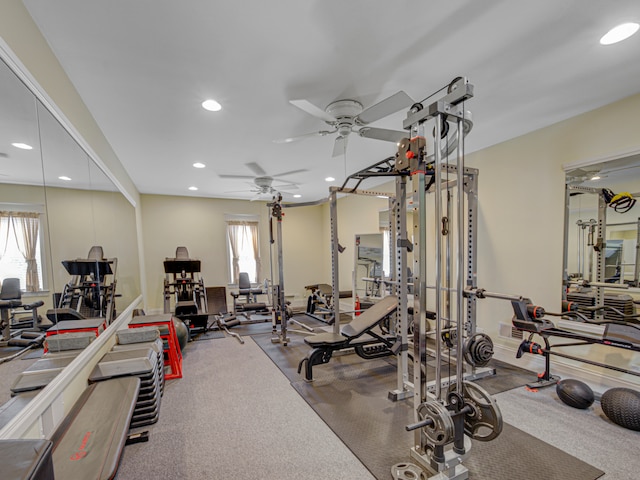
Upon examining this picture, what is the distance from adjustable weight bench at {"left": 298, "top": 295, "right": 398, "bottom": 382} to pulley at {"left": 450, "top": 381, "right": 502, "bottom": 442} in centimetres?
128

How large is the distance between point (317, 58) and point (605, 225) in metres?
3.12

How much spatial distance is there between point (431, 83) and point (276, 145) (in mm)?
1900

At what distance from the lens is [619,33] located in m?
1.67

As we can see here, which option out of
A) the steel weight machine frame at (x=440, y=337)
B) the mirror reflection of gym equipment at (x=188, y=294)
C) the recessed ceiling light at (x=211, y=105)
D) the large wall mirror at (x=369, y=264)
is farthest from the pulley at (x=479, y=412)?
the mirror reflection of gym equipment at (x=188, y=294)

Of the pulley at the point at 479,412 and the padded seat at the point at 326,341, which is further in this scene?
the padded seat at the point at 326,341

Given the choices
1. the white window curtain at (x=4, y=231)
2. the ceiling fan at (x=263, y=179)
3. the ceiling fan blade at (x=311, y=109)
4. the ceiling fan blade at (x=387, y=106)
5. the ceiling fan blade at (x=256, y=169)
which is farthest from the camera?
the ceiling fan at (x=263, y=179)

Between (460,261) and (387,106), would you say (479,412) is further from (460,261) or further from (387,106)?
(387,106)

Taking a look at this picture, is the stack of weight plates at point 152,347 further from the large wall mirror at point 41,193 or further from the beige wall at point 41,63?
the beige wall at point 41,63

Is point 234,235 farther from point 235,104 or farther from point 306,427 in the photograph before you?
point 306,427

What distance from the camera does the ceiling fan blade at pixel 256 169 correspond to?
415 centimetres

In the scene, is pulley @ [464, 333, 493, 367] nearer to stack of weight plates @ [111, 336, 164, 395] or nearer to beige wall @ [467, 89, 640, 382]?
beige wall @ [467, 89, 640, 382]

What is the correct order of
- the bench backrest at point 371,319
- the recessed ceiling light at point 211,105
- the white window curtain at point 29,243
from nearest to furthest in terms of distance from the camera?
the white window curtain at point 29,243 < the recessed ceiling light at point 211,105 < the bench backrest at point 371,319

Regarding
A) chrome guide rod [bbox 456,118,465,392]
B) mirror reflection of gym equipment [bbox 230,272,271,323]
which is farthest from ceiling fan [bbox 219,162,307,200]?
chrome guide rod [bbox 456,118,465,392]

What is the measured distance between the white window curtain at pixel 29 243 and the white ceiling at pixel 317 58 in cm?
111
